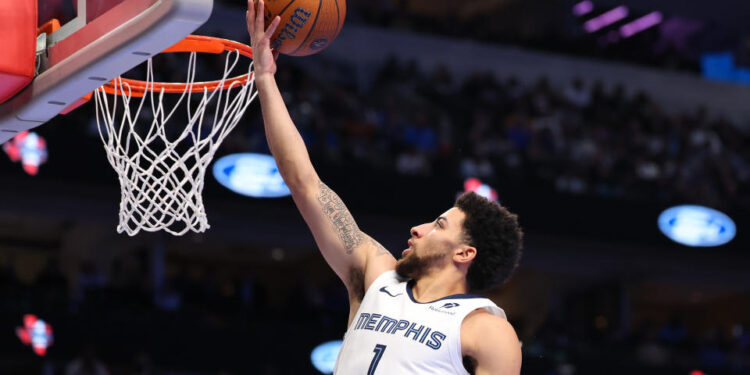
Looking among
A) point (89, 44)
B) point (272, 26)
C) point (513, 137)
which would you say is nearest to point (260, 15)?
point (272, 26)

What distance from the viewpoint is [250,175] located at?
10422 millimetres

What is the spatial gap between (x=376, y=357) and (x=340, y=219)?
55 centimetres

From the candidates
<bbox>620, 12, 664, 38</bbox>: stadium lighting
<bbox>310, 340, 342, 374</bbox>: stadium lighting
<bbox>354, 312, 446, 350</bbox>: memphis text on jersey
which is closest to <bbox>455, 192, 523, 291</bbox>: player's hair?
<bbox>354, 312, 446, 350</bbox>: memphis text on jersey

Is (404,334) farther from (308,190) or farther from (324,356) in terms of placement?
(324,356)

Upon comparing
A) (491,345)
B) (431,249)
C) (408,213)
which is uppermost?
(431,249)

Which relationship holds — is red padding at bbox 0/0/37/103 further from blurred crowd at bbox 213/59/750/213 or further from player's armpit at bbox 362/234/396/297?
blurred crowd at bbox 213/59/750/213

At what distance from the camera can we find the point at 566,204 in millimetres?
12102

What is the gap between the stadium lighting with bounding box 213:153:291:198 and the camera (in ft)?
33.5

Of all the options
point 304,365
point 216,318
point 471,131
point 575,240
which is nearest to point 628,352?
point 575,240

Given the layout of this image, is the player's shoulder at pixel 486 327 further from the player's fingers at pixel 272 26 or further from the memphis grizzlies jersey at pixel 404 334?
the player's fingers at pixel 272 26

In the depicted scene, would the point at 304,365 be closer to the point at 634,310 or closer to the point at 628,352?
the point at 628,352

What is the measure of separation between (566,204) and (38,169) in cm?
618

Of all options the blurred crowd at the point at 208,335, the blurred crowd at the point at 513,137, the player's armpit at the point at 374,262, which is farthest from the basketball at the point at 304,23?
the blurred crowd at the point at 513,137

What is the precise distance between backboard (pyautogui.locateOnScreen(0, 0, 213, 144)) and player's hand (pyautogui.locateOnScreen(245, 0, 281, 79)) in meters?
0.44
